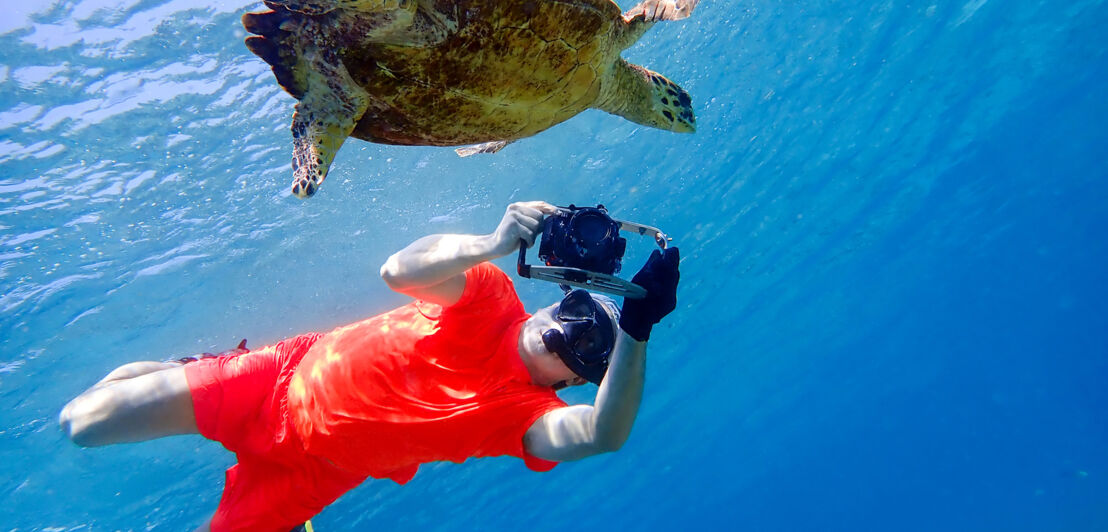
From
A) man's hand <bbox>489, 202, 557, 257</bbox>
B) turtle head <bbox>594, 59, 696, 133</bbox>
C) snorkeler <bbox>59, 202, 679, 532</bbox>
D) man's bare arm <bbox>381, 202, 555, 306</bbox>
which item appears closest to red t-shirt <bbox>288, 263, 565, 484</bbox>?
snorkeler <bbox>59, 202, 679, 532</bbox>

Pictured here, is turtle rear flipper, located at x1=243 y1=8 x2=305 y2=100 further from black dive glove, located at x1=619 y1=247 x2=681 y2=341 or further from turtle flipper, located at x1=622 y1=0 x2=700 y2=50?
black dive glove, located at x1=619 y1=247 x2=681 y2=341

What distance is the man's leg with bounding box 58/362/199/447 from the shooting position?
2959mm

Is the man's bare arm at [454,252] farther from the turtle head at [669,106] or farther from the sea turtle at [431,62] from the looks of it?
the turtle head at [669,106]

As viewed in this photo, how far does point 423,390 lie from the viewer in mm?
3102

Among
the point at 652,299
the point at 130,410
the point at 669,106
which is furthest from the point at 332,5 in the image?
the point at 130,410

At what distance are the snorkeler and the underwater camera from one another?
0.11 meters

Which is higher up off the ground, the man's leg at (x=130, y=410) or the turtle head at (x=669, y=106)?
the turtle head at (x=669, y=106)

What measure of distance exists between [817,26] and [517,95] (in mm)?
12251

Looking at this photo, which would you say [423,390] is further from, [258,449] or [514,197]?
[514,197]

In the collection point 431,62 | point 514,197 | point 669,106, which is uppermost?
point 431,62

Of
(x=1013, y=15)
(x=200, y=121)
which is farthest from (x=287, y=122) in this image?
(x=1013, y=15)

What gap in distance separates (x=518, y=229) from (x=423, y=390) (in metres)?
1.13

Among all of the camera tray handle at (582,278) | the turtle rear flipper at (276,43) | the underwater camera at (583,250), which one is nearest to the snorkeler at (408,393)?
the underwater camera at (583,250)

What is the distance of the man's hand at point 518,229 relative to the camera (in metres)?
2.67
